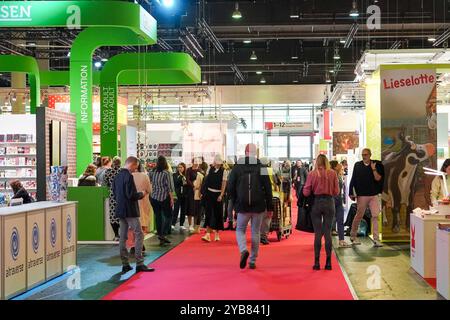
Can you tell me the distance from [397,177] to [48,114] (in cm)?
577

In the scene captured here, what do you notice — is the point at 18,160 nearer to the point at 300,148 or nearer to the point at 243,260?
the point at 243,260

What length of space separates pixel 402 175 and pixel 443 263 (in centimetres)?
437

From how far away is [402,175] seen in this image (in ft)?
33.4

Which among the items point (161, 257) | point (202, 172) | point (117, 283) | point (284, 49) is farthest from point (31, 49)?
point (117, 283)

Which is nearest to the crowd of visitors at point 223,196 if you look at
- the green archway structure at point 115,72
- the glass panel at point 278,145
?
the green archway structure at point 115,72

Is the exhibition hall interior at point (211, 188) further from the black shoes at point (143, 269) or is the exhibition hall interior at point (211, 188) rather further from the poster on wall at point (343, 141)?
the poster on wall at point (343, 141)

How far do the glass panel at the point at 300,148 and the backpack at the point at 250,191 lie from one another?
31528 millimetres

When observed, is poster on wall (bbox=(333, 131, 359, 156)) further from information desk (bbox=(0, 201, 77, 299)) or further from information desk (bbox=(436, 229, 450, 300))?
information desk (bbox=(436, 229, 450, 300))

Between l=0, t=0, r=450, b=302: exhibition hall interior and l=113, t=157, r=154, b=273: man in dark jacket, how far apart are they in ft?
0.05

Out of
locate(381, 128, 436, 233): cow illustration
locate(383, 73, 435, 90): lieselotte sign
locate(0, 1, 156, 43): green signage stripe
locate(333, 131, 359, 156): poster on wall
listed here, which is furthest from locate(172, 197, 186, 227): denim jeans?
locate(333, 131, 359, 156): poster on wall

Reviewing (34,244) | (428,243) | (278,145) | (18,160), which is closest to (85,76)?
(18,160)

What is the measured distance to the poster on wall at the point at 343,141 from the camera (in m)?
22.4
